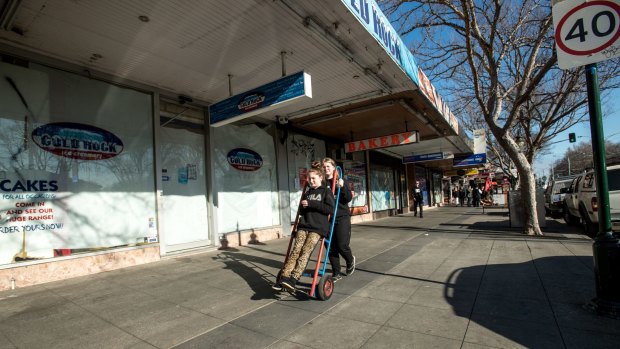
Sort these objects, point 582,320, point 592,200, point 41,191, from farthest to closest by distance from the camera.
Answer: point 592,200
point 41,191
point 582,320

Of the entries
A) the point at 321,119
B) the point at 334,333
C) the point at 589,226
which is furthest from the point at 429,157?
the point at 334,333

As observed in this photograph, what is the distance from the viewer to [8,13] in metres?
4.61

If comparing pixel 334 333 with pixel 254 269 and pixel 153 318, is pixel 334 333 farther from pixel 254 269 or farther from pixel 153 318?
pixel 254 269

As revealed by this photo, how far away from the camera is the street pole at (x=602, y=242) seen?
11.3ft

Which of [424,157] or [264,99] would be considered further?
[424,157]

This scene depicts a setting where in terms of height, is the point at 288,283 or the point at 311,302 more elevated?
the point at 288,283

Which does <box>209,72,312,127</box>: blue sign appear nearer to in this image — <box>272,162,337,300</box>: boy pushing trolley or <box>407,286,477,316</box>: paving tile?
<box>272,162,337,300</box>: boy pushing trolley

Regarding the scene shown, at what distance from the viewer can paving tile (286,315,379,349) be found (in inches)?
122

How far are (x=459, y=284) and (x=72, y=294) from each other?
5478mm

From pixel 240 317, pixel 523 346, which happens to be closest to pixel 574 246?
pixel 523 346

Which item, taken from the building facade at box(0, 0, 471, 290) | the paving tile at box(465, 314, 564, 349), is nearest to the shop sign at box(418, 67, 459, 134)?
the building facade at box(0, 0, 471, 290)

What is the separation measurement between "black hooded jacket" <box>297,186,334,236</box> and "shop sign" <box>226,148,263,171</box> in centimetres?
542

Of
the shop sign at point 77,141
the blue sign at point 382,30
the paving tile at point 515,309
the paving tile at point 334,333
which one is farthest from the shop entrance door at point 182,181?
the paving tile at point 515,309

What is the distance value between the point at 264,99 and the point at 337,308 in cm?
396
